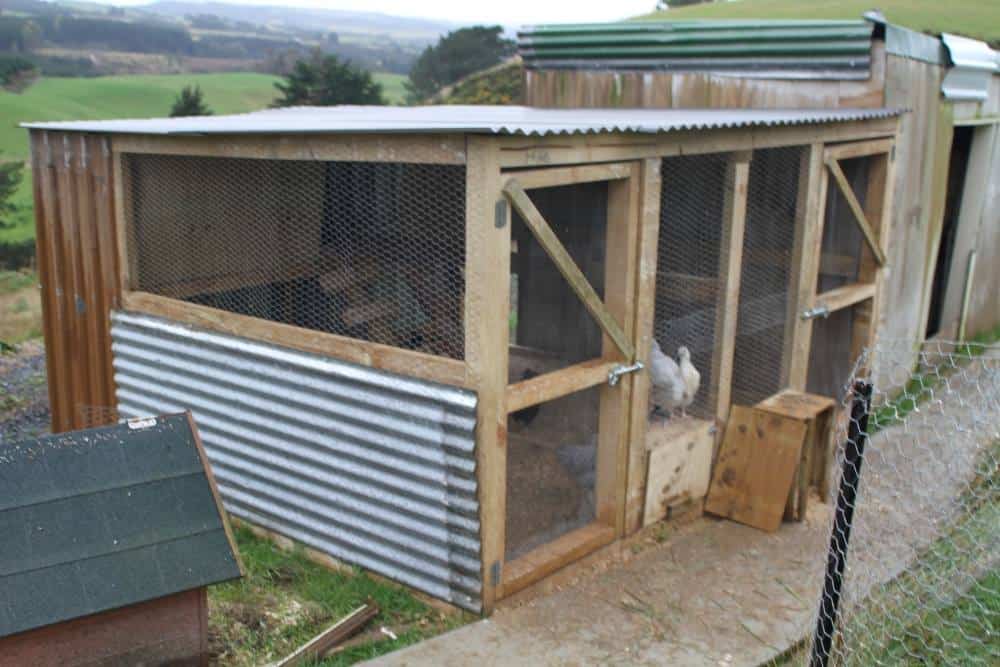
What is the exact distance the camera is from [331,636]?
4.27 meters

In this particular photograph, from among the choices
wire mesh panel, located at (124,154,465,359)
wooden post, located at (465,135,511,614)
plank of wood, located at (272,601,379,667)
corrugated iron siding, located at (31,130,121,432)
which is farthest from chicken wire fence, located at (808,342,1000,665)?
corrugated iron siding, located at (31,130,121,432)

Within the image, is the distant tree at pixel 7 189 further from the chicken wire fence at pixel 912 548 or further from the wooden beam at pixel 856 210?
the chicken wire fence at pixel 912 548

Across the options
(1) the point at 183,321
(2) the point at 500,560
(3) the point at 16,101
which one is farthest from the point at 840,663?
(3) the point at 16,101

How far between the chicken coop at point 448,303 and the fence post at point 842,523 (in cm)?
162

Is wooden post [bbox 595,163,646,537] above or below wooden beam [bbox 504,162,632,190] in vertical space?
below

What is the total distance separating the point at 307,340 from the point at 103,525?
4.89ft

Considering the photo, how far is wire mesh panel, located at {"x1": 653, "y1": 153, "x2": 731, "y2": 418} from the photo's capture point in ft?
19.2

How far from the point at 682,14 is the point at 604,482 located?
13711 mm

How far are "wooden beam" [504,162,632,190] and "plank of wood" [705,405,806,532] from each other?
1.78 metres

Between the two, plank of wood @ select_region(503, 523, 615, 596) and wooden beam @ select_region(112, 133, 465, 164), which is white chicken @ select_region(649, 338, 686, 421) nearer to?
plank of wood @ select_region(503, 523, 615, 596)

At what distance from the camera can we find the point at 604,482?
5184 millimetres

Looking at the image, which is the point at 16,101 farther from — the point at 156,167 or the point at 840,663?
the point at 840,663

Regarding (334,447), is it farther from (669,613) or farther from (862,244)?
(862,244)

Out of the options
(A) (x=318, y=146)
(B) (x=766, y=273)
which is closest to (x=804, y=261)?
(B) (x=766, y=273)
